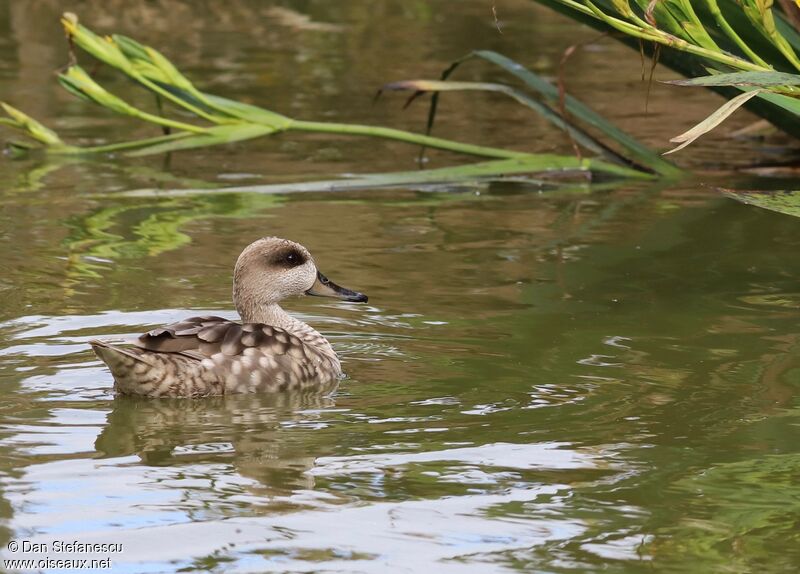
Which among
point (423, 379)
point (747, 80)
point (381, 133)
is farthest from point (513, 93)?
point (747, 80)

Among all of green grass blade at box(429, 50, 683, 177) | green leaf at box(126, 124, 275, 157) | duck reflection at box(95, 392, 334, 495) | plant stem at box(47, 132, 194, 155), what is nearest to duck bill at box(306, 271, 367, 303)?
duck reflection at box(95, 392, 334, 495)

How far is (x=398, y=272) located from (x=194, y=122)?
539cm

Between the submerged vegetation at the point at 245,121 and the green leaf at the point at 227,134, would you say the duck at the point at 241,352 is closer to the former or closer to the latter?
the submerged vegetation at the point at 245,121

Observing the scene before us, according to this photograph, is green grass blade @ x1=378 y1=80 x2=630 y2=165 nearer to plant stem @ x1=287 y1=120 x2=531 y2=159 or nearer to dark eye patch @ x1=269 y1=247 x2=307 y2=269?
plant stem @ x1=287 y1=120 x2=531 y2=159

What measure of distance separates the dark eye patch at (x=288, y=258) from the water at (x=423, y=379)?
48 centimetres

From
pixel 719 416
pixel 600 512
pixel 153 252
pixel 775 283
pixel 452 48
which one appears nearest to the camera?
pixel 600 512

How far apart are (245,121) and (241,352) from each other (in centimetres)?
425

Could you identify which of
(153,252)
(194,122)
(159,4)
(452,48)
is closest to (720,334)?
(153,252)

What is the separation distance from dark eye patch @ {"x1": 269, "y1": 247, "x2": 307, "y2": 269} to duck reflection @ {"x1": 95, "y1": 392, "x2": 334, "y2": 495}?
2.85ft

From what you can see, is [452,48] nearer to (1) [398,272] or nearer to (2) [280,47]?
(2) [280,47]

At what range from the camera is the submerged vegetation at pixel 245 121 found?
10.3m

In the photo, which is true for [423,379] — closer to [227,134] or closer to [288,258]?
[288,258]

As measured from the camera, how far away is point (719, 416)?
652cm

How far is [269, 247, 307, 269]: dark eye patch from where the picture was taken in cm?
775
